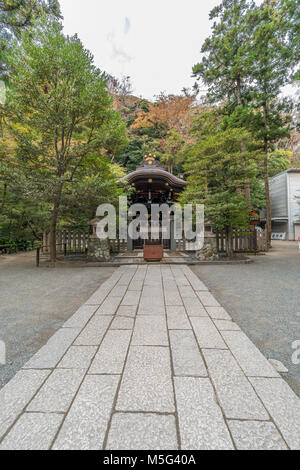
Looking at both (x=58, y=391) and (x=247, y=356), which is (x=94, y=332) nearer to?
(x=58, y=391)

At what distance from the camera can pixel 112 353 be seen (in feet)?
5.97

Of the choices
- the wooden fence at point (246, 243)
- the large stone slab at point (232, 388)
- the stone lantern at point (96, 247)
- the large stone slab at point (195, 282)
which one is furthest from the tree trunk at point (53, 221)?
the wooden fence at point (246, 243)

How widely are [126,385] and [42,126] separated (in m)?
6.84

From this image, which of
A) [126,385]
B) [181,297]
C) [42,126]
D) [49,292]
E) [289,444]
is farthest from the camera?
[42,126]

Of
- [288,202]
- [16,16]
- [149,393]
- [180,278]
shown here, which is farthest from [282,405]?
[288,202]

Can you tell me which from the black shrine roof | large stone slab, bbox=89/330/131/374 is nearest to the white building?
the black shrine roof

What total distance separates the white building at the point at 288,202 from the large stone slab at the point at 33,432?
22042mm

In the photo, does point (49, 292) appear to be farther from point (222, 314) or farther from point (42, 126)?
point (42, 126)

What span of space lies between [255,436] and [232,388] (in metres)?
0.35

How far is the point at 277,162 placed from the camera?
22984 mm

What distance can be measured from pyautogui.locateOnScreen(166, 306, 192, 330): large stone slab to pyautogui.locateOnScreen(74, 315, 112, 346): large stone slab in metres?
0.79

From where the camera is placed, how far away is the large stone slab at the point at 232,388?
1.20m

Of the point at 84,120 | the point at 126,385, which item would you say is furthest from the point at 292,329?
the point at 84,120

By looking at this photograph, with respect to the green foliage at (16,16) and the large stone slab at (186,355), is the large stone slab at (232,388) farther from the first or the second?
the green foliage at (16,16)
